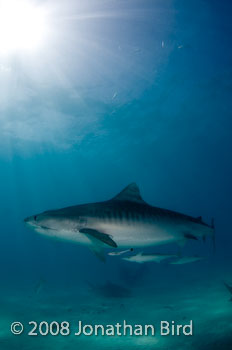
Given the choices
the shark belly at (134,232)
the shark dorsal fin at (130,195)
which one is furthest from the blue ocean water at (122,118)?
the shark dorsal fin at (130,195)

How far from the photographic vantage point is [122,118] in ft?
104

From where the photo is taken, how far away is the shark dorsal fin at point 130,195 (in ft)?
16.1

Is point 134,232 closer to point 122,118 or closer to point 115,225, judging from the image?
point 115,225

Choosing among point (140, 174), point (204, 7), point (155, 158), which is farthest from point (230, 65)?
point (140, 174)

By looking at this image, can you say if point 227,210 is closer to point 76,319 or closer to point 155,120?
point 155,120

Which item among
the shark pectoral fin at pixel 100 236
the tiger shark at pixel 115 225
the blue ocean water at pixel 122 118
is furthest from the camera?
the blue ocean water at pixel 122 118

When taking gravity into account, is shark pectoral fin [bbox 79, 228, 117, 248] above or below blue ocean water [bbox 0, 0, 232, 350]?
below

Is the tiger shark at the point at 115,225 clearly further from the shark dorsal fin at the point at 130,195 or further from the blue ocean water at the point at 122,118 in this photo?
the blue ocean water at the point at 122,118

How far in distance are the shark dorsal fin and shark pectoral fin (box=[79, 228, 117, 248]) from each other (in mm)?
1167

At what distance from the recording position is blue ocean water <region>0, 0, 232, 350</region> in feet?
32.8

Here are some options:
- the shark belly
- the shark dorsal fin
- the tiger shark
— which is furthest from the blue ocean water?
the shark dorsal fin

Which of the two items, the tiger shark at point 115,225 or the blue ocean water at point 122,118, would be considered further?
the blue ocean water at point 122,118

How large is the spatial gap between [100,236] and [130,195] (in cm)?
154

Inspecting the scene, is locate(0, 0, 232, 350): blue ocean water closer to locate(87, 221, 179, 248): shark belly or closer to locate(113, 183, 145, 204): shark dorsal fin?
locate(87, 221, 179, 248): shark belly
